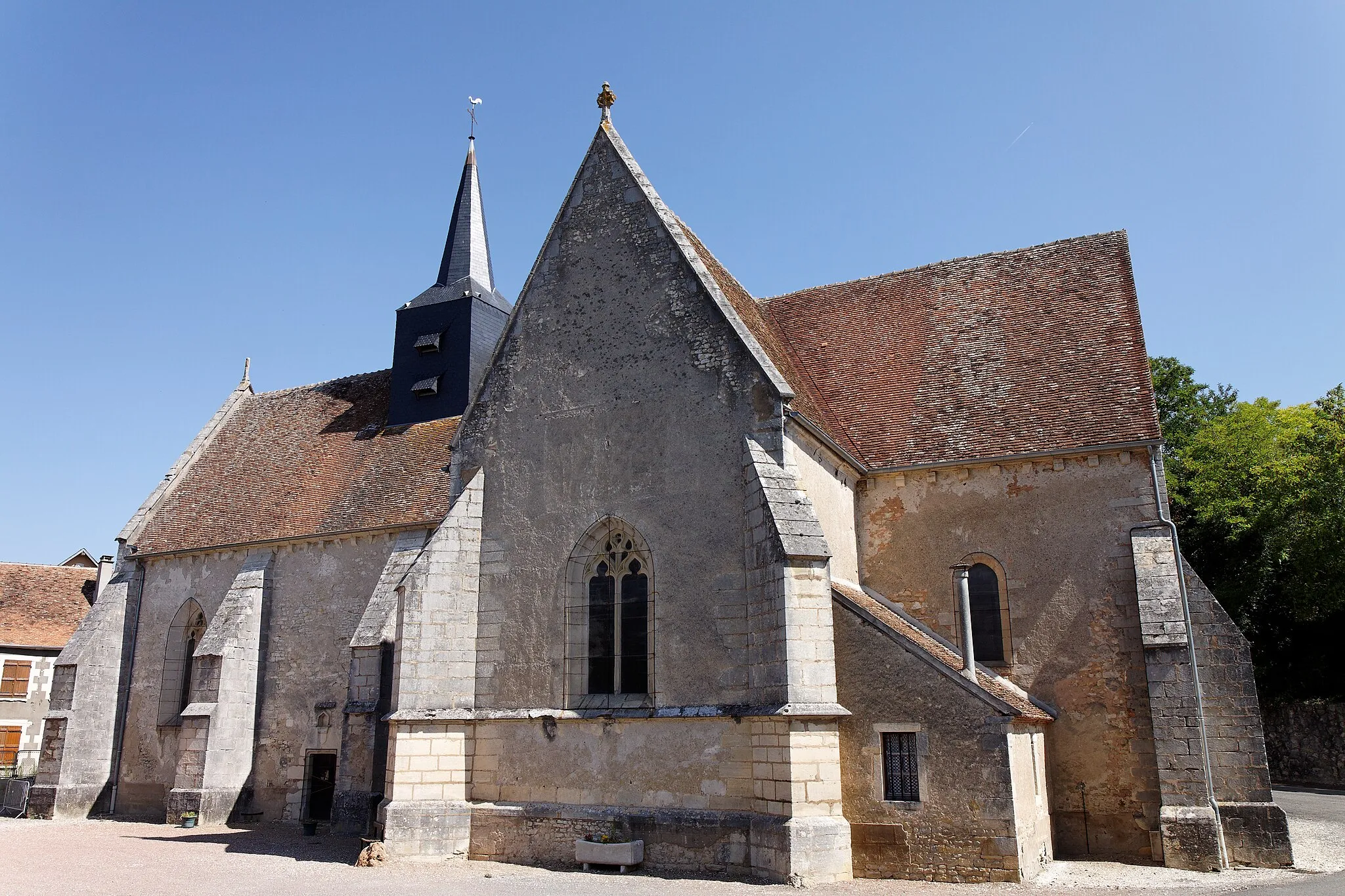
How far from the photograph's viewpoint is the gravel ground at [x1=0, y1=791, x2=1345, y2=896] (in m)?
11.2

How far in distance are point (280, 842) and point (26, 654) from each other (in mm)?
18993

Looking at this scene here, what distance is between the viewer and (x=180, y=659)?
2223 centimetres

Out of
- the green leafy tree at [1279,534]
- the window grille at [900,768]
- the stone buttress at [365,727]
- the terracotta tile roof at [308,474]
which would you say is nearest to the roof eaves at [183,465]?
the terracotta tile roof at [308,474]

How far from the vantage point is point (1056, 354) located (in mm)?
17062

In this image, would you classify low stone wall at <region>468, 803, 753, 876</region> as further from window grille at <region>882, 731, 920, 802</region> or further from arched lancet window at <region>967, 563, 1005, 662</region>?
arched lancet window at <region>967, 563, 1005, 662</region>

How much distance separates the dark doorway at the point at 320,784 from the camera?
1928 centimetres

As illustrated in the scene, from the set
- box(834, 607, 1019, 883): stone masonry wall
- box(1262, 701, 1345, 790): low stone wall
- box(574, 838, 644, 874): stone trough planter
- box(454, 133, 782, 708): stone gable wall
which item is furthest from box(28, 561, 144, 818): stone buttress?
box(1262, 701, 1345, 790): low stone wall

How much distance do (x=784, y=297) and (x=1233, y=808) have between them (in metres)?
12.6

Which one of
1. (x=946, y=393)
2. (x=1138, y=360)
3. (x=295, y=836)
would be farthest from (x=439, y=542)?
(x=1138, y=360)

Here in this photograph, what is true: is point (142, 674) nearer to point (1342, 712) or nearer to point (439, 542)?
point (439, 542)

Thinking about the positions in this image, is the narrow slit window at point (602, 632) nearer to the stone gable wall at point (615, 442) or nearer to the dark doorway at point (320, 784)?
the stone gable wall at point (615, 442)

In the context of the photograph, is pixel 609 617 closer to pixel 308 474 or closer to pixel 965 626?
pixel 965 626

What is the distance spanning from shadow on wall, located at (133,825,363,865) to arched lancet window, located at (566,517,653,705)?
430 centimetres

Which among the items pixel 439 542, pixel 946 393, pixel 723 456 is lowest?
pixel 439 542
